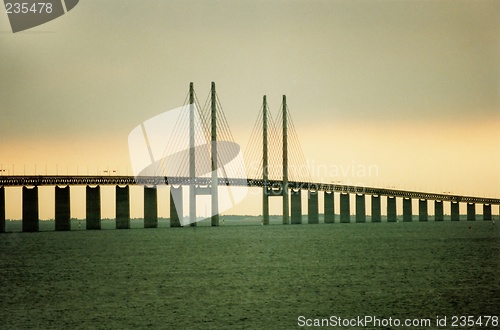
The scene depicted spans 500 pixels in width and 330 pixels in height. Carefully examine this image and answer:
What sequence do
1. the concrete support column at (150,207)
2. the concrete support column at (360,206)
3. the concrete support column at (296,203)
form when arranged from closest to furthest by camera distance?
1. the concrete support column at (150,207)
2. the concrete support column at (296,203)
3. the concrete support column at (360,206)

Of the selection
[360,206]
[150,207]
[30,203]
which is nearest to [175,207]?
[150,207]

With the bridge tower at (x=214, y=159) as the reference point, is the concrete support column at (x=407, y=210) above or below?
below

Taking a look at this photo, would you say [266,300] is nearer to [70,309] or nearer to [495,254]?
[70,309]

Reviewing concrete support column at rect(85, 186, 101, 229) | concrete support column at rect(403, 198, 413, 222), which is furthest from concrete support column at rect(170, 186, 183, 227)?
concrete support column at rect(403, 198, 413, 222)

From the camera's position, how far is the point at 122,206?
391 ft

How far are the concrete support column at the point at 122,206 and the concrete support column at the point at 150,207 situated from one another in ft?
8.17

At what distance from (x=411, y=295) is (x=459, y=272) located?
948cm

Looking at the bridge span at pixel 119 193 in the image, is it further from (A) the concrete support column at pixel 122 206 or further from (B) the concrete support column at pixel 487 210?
(B) the concrete support column at pixel 487 210

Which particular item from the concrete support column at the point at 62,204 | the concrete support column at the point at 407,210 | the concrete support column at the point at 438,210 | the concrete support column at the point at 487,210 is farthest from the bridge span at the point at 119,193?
→ the concrete support column at the point at 487,210

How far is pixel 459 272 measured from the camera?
3684 centimetres

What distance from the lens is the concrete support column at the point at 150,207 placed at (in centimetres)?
11856

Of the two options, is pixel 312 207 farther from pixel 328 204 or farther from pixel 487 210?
pixel 487 210

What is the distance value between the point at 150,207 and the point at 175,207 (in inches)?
214

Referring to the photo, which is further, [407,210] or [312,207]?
[407,210]
